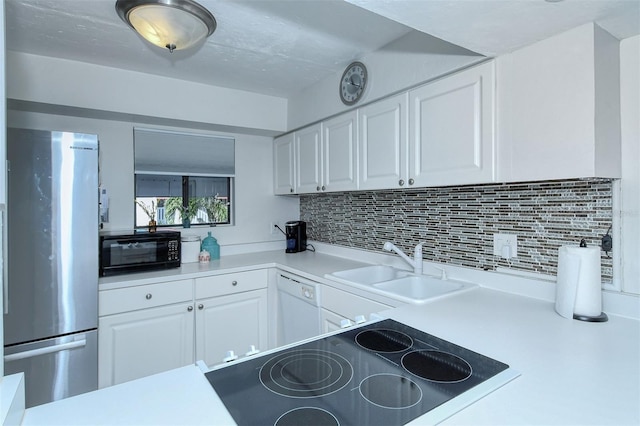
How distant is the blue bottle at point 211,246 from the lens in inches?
105

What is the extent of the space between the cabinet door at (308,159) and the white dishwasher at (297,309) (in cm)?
72

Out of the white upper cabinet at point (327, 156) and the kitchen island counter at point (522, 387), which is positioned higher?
the white upper cabinet at point (327, 156)

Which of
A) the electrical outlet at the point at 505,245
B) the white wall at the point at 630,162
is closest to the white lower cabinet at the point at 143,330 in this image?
the electrical outlet at the point at 505,245

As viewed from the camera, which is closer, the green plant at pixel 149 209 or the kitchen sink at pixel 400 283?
the kitchen sink at pixel 400 283

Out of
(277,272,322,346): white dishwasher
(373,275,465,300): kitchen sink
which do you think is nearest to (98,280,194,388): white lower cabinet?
(277,272,322,346): white dishwasher

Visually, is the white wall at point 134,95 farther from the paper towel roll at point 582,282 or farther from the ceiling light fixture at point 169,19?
the paper towel roll at point 582,282

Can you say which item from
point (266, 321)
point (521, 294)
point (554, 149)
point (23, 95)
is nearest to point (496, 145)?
point (554, 149)

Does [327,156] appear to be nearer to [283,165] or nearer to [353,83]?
[353,83]

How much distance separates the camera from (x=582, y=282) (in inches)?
49.0

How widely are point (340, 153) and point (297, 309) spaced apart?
1.10 meters

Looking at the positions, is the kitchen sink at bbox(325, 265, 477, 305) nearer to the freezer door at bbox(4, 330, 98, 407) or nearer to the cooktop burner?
the cooktop burner

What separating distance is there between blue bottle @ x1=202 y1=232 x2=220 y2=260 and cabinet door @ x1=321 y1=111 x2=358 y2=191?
1001mm

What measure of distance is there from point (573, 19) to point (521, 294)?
3.74 ft

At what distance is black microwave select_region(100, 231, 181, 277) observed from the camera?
2061 mm
